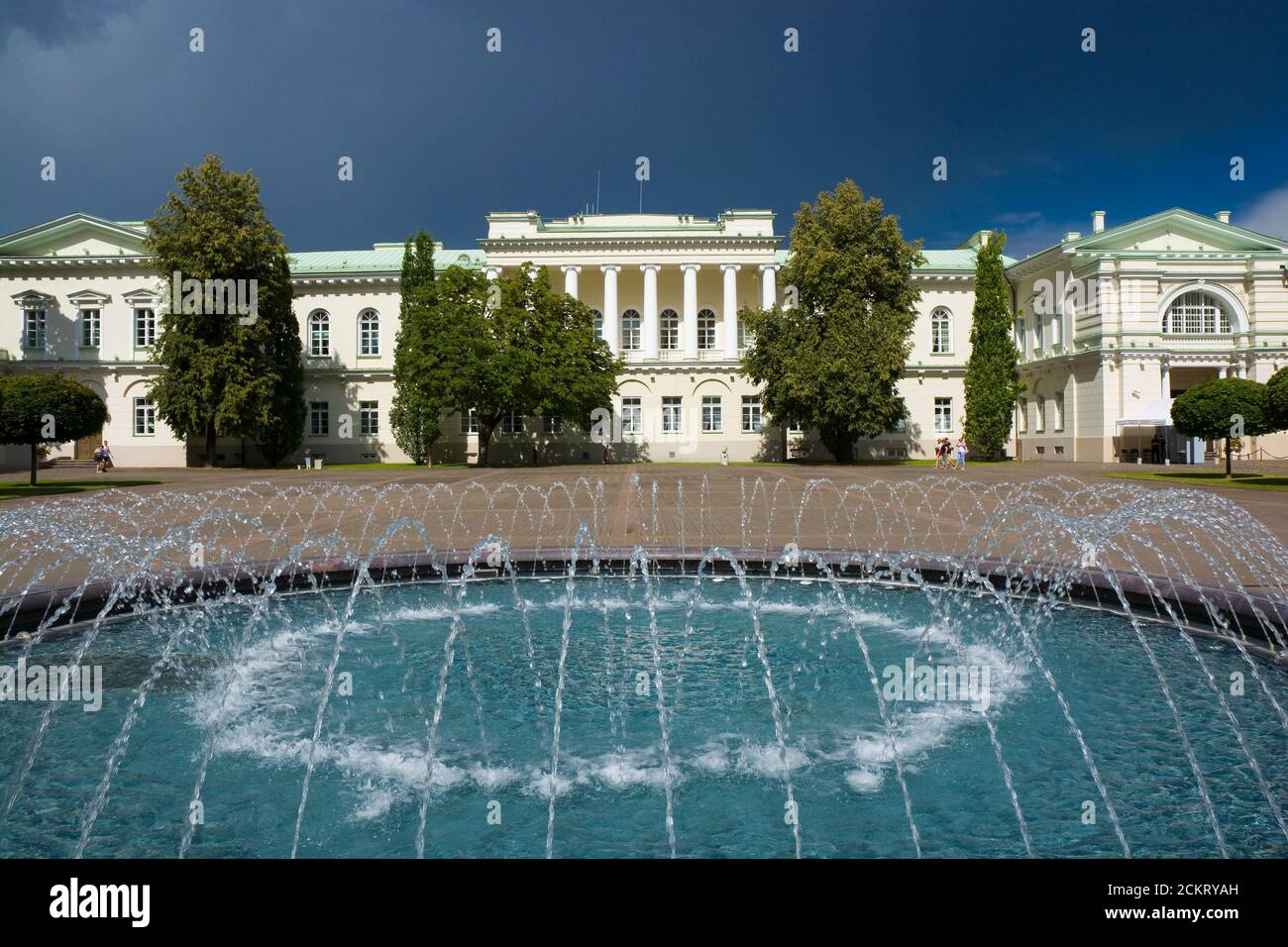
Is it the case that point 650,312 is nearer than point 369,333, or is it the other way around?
point 650,312

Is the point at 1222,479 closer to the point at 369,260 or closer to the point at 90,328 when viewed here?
the point at 369,260

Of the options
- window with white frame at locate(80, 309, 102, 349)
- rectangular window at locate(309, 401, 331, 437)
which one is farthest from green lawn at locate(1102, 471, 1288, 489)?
window with white frame at locate(80, 309, 102, 349)

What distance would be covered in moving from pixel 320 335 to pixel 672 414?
23.0m

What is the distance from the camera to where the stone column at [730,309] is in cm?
4828

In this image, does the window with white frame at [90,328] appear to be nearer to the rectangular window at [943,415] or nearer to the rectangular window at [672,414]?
the rectangular window at [672,414]

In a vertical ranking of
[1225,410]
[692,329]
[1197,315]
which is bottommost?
[1225,410]

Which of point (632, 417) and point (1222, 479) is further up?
point (632, 417)

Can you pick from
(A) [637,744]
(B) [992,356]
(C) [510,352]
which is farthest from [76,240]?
(A) [637,744]

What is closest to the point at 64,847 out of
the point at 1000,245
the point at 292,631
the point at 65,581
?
the point at 292,631

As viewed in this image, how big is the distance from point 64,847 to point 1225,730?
264 inches

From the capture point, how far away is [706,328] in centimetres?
5225

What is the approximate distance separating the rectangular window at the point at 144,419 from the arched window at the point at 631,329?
29.0 m

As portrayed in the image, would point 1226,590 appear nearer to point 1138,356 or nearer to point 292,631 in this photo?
point 292,631

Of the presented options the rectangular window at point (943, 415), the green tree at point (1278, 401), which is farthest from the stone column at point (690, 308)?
the green tree at point (1278, 401)
